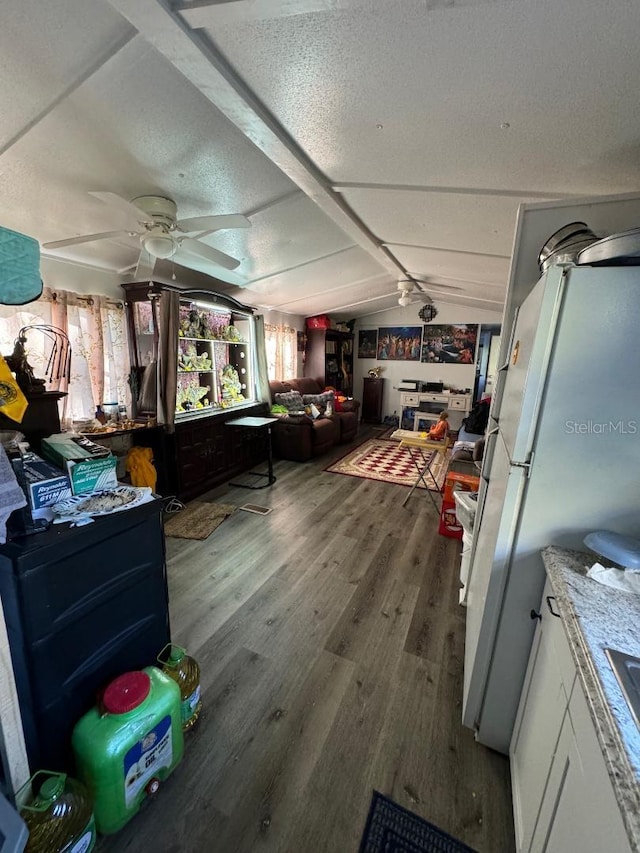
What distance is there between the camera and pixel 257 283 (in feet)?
13.6

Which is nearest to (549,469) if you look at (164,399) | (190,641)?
(190,641)

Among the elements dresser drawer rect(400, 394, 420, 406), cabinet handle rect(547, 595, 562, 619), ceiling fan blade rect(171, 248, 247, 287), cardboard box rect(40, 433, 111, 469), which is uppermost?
ceiling fan blade rect(171, 248, 247, 287)

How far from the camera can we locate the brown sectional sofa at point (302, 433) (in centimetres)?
475

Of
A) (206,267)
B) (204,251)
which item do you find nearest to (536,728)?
(204,251)

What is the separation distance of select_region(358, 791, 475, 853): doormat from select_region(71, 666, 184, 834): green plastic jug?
0.71 m

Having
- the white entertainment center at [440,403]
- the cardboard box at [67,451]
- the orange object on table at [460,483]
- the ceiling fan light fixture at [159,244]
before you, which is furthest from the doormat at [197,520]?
the white entertainment center at [440,403]

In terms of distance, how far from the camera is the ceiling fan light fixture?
6.49 feet

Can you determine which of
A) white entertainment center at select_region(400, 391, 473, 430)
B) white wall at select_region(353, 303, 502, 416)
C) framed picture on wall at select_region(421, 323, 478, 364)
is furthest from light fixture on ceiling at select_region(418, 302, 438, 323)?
white entertainment center at select_region(400, 391, 473, 430)

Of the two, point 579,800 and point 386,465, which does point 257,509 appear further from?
point 579,800

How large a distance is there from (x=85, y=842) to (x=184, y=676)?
44 cm

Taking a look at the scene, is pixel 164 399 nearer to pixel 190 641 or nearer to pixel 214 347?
pixel 214 347

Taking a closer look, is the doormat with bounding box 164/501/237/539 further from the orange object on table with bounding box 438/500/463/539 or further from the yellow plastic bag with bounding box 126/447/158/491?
the orange object on table with bounding box 438/500/463/539

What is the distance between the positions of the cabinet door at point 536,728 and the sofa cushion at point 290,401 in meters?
4.30

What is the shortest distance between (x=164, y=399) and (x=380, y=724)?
2880 millimetres
